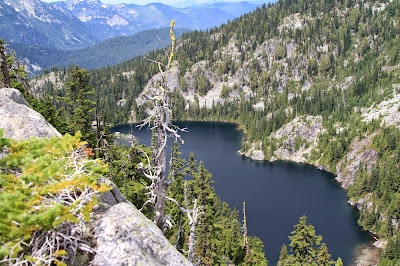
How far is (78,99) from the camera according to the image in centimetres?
3859

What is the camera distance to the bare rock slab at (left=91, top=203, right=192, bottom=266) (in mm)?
9305

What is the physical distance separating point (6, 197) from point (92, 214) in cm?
285

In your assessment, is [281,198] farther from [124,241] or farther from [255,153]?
[124,241]

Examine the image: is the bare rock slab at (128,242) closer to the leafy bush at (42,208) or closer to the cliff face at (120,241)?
the cliff face at (120,241)

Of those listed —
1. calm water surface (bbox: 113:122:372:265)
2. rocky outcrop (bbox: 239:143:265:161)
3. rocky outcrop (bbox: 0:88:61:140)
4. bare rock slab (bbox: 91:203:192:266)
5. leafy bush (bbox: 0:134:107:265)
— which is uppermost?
rocky outcrop (bbox: 0:88:61:140)

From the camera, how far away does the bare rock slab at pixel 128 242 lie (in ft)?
30.5

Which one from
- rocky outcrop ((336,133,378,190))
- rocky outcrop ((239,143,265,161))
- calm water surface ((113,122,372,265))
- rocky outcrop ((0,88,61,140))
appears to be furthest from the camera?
rocky outcrop ((239,143,265,161))

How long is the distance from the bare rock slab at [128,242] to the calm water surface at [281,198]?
6783 centimetres

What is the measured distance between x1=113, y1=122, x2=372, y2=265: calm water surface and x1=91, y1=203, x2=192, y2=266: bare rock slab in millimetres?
67830

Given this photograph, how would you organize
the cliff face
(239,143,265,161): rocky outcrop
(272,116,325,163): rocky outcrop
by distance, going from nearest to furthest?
the cliff face < (239,143,265,161): rocky outcrop < (272,116,325,163): rocky outcrop

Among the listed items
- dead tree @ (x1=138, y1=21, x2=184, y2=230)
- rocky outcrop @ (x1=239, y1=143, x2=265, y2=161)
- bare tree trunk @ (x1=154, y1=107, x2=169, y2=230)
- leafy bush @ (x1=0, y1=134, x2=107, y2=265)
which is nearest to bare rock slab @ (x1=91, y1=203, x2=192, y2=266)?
leafy bush @ (x1=0, y1=134, x2=107, y2=265)

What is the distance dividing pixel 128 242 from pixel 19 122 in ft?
31.9

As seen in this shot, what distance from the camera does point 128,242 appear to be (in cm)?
963

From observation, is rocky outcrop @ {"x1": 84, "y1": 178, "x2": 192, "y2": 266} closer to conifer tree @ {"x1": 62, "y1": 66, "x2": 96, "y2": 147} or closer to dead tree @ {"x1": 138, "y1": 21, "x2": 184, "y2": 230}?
dead tree @ {"x1": 138, "y1": 21, "x2": 184, "y2": 230}
